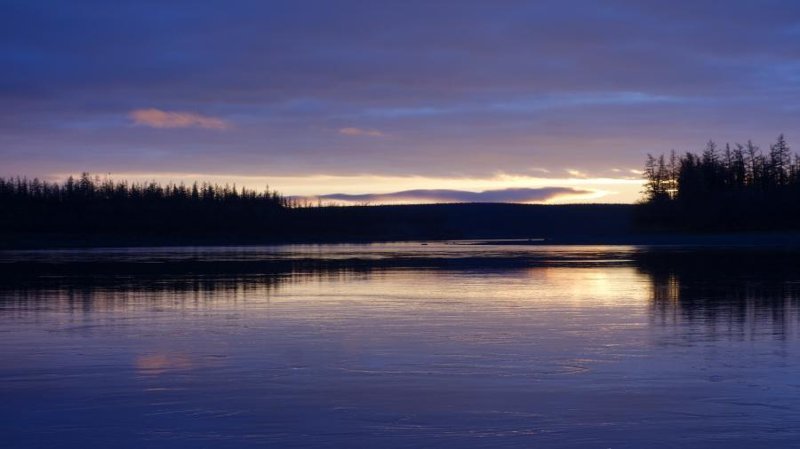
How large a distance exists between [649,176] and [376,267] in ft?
322

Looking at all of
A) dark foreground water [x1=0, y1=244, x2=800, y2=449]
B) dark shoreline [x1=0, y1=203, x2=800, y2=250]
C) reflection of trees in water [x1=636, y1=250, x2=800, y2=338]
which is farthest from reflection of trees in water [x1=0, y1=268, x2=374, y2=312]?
dark shoreline [x1=0, y1=203, x2=800, y2=250]

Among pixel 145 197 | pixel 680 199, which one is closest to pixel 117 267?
pixel 680 199

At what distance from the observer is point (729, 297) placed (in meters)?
21.6

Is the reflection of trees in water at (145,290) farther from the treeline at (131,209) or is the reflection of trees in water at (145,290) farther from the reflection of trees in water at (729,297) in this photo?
the treeline at (131,209)

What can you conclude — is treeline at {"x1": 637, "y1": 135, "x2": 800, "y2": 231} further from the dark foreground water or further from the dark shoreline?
the dark foreground water

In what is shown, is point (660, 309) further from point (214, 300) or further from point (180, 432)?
point (180, 432)

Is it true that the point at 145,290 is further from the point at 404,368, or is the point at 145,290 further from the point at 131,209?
the point at 131,209

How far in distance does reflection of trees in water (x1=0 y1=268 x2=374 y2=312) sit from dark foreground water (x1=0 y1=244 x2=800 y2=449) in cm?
17

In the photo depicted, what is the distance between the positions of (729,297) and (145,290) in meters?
14.4

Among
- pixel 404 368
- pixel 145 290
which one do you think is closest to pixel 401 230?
pixel 145 290

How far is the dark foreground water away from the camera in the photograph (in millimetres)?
9070

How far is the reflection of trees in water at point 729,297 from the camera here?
54.6 feet

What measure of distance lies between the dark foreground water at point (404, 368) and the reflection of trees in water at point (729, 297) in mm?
82

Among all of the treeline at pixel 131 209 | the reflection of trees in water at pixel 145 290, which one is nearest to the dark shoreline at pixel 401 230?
the treeline at pixel 131 209
